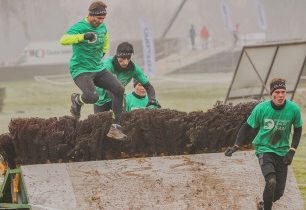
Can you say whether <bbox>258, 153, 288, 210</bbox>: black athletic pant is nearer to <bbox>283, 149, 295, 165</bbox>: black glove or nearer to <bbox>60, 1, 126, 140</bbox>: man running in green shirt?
<bbox>283, 149, 295, 165</bbox>: black glove

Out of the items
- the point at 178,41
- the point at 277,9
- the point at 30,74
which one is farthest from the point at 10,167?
the point at 277,9

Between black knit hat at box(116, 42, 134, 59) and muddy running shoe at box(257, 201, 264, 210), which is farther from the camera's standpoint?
black knit hat at box(116, 42, 134, 59)

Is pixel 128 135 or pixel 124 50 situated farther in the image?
pixel 124 50

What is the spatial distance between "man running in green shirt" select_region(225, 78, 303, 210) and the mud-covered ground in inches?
29.6

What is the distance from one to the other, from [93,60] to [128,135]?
4.13ft

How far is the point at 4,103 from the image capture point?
33.2 m

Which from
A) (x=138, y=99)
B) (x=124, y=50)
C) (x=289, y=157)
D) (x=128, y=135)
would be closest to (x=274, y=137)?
(x=289, y=157)

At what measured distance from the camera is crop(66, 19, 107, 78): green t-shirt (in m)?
11.1

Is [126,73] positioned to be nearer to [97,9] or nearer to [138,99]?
[97,9]

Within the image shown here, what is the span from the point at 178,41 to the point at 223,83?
13.5 metres

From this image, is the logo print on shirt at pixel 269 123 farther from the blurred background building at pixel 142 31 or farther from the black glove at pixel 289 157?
the blurred background building at pixel 142 31

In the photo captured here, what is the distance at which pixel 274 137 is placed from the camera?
32.8 feet

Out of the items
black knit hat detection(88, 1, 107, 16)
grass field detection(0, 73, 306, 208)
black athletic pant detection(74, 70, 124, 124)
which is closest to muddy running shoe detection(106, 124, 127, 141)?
black athletic pant detection(74, 70, 124, 124)

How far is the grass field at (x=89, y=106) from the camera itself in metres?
28.2
